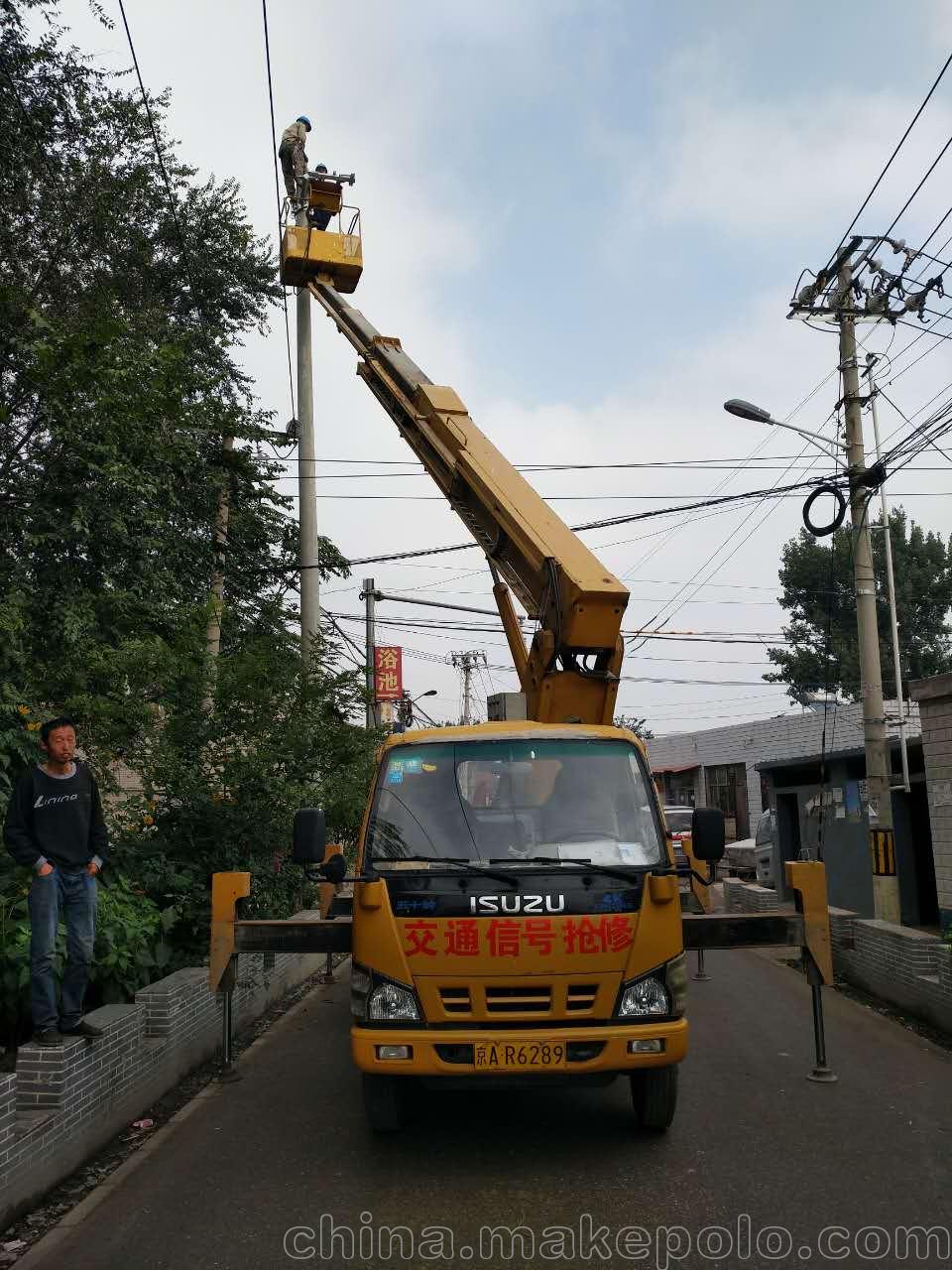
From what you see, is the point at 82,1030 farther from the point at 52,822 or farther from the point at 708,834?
the point at 708,834

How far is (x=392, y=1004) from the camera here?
5238mm

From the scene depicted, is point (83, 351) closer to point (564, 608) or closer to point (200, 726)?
point (200, 726)

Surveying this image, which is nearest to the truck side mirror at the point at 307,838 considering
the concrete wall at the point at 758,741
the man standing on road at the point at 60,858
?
the man standing on road at the point at 60,858

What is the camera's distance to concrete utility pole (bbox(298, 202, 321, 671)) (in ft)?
50.5

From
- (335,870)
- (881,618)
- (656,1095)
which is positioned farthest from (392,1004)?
(881,618)

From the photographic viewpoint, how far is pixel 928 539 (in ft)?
145

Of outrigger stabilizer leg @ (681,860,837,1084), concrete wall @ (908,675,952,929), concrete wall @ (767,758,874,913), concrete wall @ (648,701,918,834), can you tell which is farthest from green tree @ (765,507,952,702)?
outrigger stabilizer leg @ (681,860,837,1084)

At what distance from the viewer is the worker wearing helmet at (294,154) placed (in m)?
17.1

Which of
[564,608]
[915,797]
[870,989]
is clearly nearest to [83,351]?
[564,608]

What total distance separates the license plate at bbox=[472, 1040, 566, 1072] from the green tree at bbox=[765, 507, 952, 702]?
3913cm

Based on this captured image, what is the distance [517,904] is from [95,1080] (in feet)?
8.16

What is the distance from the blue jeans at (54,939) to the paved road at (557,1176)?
0.94 metres

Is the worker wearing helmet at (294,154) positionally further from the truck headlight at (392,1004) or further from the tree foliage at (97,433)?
the truck headlight at (392,1004)

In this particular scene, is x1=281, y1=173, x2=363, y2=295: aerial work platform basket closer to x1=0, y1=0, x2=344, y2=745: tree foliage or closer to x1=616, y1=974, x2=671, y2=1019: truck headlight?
x1=0, y1=0, x2=344, y2=745: tree foliage
